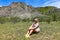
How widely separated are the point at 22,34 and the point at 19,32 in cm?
68

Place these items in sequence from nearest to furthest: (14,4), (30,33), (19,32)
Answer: (30,33) → (19,32) → (14,4)

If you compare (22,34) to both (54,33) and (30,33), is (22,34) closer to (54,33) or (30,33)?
(30,33)

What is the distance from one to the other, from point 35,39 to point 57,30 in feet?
9.27

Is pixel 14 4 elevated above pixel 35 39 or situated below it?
above

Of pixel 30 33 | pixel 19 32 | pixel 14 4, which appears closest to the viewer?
pixel 30 33

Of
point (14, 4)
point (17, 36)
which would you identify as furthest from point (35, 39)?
point (14, 4)

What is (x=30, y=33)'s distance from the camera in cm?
1475

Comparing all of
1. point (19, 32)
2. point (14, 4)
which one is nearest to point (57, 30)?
point (19, 32)

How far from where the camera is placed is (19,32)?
15.9 metres

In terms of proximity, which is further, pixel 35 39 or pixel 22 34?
pixel 22 34

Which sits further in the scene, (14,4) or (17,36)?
(14,4)

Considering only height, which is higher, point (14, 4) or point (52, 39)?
point (14, 4)

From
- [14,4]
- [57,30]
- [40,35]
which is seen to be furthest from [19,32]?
[14,4]

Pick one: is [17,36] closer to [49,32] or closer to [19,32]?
[19,32]
